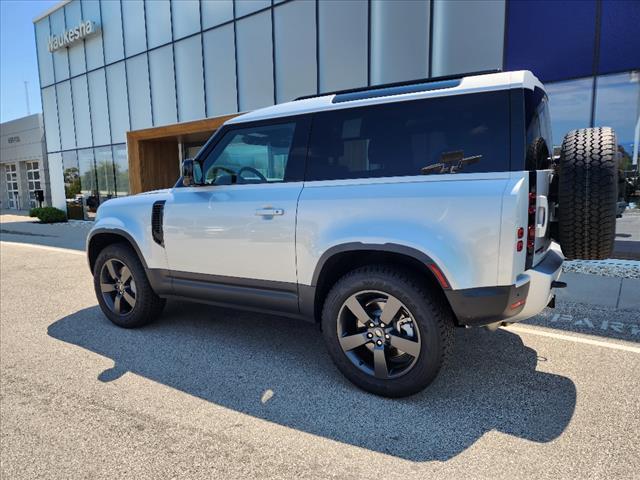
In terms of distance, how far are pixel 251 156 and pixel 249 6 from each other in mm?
10407

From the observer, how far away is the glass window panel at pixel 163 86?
48.0 ft

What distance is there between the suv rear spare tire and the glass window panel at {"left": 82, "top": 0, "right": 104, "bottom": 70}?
18.5m

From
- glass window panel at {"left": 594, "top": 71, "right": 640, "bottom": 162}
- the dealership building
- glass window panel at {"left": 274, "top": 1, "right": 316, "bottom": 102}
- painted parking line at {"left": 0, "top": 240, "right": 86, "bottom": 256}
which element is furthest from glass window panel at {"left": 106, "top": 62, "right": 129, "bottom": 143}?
glass window panel at {"left": 594, "top": 71, "right": 640, "bottom": 162}

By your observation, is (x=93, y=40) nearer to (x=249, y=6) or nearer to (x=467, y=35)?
(x=249, y=6)

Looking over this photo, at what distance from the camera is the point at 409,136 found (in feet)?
9.79

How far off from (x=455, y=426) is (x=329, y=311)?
1.11 meters

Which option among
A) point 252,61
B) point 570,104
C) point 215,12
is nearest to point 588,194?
point 570,104

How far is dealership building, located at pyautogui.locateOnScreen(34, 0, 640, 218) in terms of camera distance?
26.2 ft

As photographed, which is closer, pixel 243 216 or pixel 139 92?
pixel 243 216

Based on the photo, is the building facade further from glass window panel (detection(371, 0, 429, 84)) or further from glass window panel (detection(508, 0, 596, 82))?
glass window panel (detection(508, 0, 596, 82))

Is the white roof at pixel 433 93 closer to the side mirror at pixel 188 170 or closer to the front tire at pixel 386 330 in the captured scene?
the side mirror at pixel 188 170

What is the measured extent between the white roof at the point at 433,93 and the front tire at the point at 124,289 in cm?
199

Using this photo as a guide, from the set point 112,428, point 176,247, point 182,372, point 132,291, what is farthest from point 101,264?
point 112,428

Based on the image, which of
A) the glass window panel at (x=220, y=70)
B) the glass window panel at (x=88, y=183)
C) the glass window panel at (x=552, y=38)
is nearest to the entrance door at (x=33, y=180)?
the glass window panel at (x=88, y=183)
